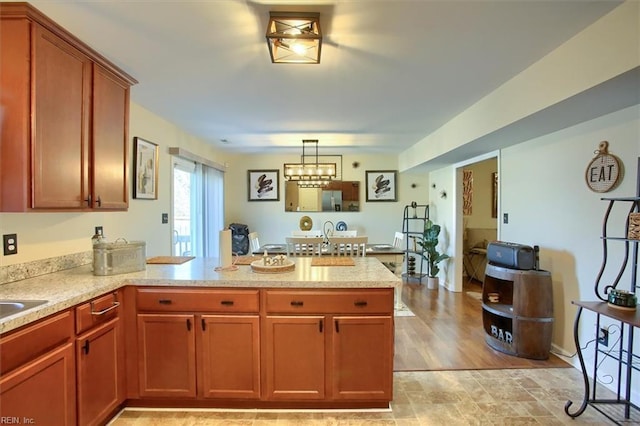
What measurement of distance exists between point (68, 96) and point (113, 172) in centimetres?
57

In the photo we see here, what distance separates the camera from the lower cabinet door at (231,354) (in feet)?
6.73

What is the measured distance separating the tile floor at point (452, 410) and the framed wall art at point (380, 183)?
12.9 ft

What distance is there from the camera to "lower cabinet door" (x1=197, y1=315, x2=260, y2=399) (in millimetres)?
2053

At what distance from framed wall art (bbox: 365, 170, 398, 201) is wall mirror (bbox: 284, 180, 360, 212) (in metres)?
0.24

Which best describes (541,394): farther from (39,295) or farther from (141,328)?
(39,295)

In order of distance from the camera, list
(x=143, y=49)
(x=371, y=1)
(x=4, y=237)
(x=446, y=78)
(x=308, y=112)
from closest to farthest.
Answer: (x=371, y=1), (x=4, y=237), (x=143, y=49), (x=446, y=78), (x=308, y=112)

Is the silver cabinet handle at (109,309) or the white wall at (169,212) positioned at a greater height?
the white wall at (169,212)

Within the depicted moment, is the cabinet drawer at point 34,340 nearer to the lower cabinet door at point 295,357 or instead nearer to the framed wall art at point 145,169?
the lower cabinet door at point 295,357

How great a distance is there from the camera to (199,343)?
81.2 inches

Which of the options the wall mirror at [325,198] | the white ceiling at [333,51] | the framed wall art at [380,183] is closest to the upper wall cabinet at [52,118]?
the white ceiling at [333,51]

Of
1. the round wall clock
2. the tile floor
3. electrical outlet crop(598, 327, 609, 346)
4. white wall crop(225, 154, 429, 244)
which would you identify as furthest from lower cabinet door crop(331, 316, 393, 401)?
white wall crop(225, 154, 429, 244)

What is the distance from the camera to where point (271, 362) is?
2051 mm

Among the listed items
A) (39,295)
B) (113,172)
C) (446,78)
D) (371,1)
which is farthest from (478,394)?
(113,172)

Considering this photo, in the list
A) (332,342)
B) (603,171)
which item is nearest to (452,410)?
(332,342)
